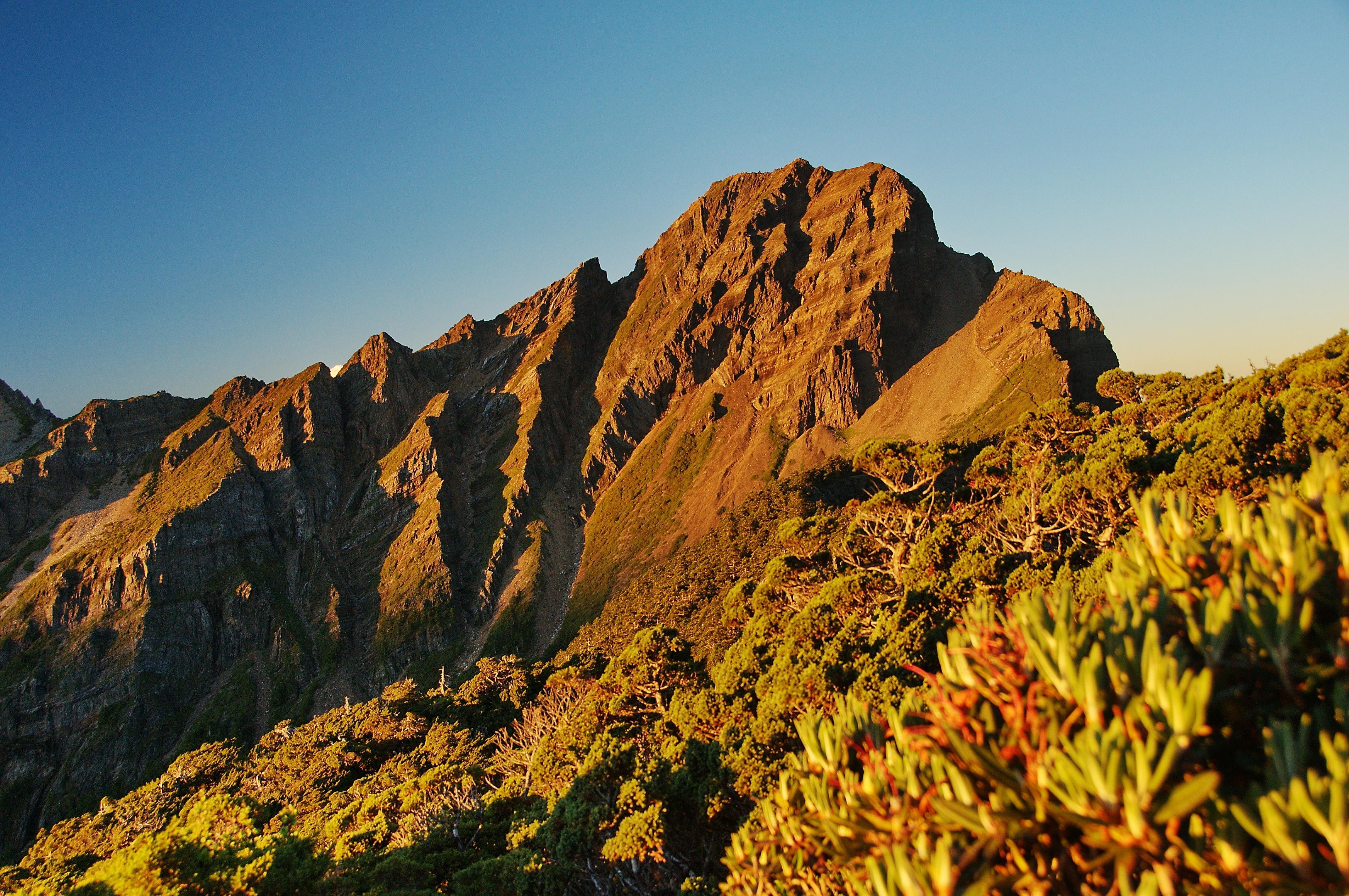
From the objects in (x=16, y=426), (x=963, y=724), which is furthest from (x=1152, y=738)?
(x=16, y=426)

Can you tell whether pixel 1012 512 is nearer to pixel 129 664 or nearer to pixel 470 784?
pixel 470 784

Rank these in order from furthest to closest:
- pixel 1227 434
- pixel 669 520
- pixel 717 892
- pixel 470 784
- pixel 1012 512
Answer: pixel 669 520, pixel 470 784, pixel 1012 512, pixel 1227 434, pixel 717 892

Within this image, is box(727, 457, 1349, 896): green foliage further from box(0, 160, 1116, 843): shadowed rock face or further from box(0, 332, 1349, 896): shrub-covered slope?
box(0, 160, 1116, 843): shadowed rock face

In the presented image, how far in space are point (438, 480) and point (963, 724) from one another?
556 ft

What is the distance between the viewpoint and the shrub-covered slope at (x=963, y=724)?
5902 millimetres

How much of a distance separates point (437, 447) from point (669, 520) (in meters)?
70.6

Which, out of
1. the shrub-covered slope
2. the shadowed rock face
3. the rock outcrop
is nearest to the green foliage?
the shrub-covered slope

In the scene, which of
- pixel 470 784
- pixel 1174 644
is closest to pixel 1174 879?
pixel 1174 644

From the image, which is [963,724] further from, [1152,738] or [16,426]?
[16,426]

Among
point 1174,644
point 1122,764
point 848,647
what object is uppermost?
point 1174,644

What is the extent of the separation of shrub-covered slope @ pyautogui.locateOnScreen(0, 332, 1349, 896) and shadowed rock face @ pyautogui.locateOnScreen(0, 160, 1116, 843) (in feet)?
243

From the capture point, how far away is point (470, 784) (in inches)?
1481

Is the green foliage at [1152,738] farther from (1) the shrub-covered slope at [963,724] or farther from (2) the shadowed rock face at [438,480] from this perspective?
(2) the shadowed rock face at [438,480]

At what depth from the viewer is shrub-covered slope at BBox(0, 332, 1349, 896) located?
590 centimetres
